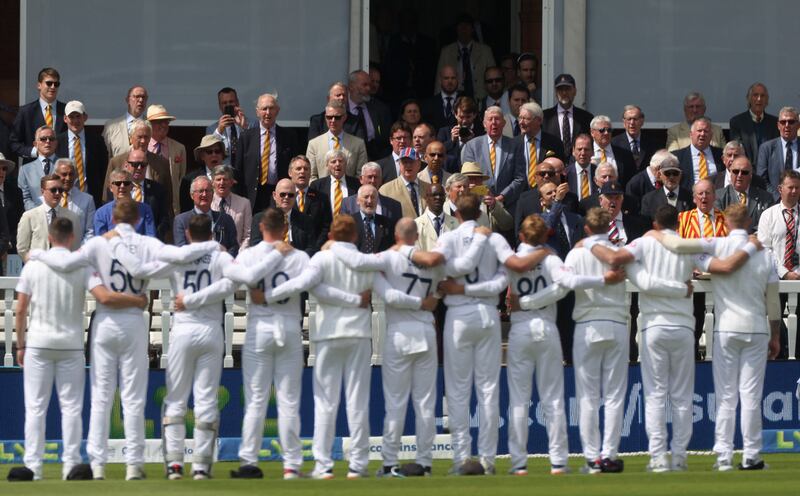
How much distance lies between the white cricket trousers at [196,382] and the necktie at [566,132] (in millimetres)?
5966

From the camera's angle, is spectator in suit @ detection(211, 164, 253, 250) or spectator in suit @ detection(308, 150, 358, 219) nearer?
spectator in suit @ detection(211, 164, 253, 250)

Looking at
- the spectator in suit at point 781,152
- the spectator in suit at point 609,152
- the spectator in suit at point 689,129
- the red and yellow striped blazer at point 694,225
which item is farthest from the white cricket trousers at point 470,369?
the spectator in suit at point 689,129

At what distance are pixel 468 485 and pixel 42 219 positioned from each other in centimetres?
528

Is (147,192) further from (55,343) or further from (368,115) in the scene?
(55,343)

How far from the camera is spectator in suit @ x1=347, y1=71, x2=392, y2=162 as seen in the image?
18.3m

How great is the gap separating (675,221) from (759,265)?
30.6 inches

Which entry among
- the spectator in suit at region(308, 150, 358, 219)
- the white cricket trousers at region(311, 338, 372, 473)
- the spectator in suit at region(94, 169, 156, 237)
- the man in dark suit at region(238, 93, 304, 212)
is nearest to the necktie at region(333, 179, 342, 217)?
the spectator in suit at region(308, 150, 358, 219)

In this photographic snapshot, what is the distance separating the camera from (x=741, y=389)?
13867 millimetres

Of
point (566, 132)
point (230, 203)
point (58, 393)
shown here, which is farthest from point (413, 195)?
point (58, 393)

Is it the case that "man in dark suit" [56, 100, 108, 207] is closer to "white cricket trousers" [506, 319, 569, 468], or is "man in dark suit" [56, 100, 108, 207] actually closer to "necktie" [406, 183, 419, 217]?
"necktie" [406, 183, 419, 217]

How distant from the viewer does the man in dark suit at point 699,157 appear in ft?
57.8

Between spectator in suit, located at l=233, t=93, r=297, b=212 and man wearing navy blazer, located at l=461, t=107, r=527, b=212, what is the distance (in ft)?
5.94

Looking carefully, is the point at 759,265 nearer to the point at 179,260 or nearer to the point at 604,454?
the point at 604,454

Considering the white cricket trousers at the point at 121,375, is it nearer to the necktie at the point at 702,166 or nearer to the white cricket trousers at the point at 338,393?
the white cricket trousers at the point at 338,393
